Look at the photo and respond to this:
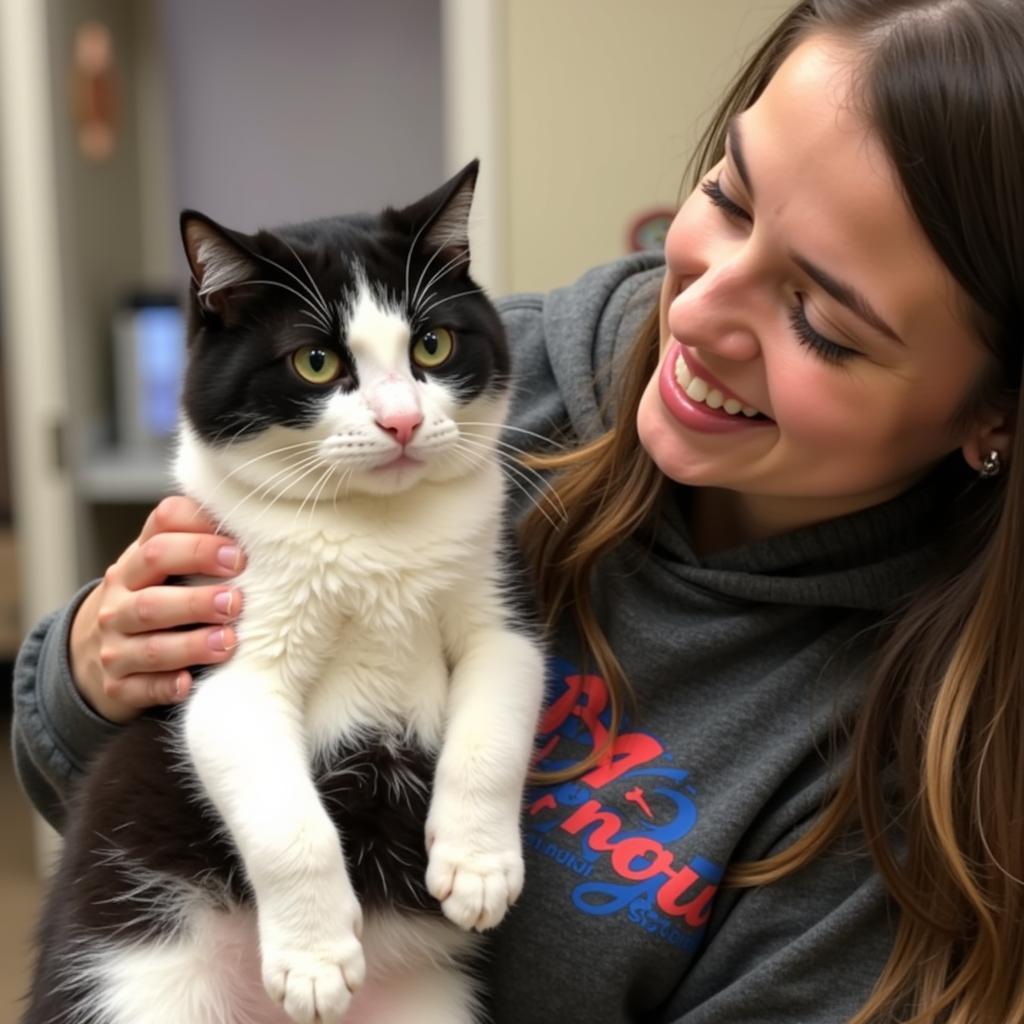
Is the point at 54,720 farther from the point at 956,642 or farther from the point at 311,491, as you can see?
the point at 956,642

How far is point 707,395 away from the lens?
41.0 inches

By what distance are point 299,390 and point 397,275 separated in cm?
15

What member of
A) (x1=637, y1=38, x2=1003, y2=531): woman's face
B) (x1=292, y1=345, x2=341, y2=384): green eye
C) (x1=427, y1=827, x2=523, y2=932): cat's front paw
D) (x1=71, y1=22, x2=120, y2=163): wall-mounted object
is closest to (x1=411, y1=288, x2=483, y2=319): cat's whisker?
(x1=292, y1=345, x2=341, y2=384): green eye

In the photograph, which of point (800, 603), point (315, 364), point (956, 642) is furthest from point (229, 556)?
point (956, 642)

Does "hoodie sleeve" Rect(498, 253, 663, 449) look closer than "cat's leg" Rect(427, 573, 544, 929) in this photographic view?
No

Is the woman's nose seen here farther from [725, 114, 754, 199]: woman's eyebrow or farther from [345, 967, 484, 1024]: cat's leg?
[345, 967, 484, 1024]: cat's leg

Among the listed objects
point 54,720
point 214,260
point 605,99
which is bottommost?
point 54,720

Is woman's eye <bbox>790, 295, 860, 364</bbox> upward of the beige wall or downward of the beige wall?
downward

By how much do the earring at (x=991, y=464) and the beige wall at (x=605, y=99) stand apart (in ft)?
3.55

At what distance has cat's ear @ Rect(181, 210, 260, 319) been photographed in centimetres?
98

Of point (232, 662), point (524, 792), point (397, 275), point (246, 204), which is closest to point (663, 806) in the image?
point (524, 792)

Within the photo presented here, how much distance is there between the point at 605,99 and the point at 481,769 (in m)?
1.45

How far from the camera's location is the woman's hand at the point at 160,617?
3.32 ft

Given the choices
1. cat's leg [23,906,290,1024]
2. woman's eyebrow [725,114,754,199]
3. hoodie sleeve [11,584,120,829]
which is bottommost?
cat's leg [23,906,290,1024]
